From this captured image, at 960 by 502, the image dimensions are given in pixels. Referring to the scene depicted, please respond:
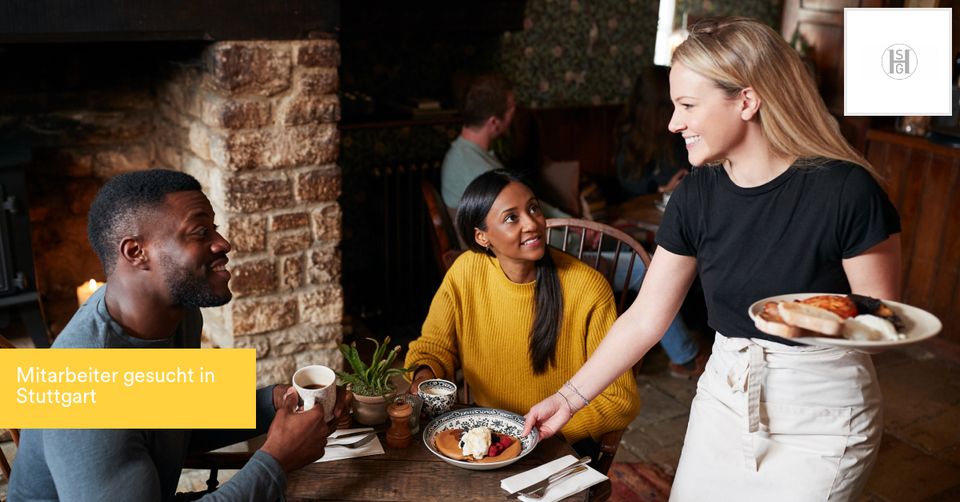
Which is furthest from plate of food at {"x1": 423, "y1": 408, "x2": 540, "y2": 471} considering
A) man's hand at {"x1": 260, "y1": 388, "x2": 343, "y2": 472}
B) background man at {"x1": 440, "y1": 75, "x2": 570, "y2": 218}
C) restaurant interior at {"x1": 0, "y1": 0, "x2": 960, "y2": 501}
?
background man at {"x1": 440, "y1": 75, "x2": 570, "y2": 218}

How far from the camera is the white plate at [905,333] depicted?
45.6 inches

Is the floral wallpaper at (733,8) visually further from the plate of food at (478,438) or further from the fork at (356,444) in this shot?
the fork at (356,444)

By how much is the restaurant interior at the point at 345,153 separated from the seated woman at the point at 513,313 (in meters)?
0.81

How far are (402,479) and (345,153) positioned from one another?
250 centimetres

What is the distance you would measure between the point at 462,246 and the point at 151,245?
182 cm

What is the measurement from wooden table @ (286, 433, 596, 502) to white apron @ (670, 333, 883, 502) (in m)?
0.31

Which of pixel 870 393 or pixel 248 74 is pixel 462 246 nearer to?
pixel 248 74

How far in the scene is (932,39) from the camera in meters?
1.32

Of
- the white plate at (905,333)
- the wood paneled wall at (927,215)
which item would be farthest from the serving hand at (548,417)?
the wood paneled wall at (927,215)

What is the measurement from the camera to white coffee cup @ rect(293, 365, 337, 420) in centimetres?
158

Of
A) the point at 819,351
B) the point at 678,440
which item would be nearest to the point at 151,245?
the point at 819,351

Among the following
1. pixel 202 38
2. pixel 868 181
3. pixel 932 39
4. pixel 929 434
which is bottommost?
pixel 929 434

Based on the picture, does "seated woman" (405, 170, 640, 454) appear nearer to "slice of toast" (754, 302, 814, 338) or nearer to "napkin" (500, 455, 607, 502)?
"napkin" (500, 455, 607, 502)

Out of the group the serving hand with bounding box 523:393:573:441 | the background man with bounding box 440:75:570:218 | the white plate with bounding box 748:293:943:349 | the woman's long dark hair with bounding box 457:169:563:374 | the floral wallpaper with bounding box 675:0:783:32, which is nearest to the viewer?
the white plate with bounding box 748:293:943:349
